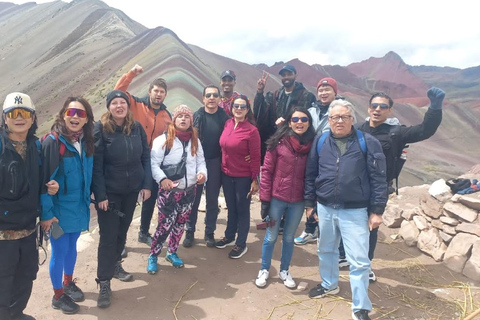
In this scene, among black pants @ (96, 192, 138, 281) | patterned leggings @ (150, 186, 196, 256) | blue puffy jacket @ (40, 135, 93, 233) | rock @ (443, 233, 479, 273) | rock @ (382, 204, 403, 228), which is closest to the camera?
blue puffy jacket @ (40, 135, 93, 233)

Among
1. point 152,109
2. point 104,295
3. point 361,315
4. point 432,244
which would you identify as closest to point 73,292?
point 104,295

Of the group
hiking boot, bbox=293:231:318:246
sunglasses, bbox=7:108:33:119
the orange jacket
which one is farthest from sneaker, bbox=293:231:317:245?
sunglasses, bbox=7:108:33:119

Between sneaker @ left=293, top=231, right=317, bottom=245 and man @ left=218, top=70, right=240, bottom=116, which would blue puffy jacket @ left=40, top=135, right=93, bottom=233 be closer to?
man @ left=218, top=70, right=240, bottom=116

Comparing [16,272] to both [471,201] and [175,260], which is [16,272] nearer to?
[175,260]

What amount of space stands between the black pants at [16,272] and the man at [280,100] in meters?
3.21

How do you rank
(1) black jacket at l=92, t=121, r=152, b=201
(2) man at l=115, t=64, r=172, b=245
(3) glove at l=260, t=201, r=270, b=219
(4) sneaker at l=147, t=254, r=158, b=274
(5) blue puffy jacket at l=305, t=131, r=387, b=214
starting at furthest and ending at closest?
1. (2) man at l=115, t=64, r=172, b=245
2. (4) sneaker at l=147, t=254, r=158, b=274
3. (3) glove at l=260, t=201, r=270, b=219
4. (1) black jacket at l=92, t=121, r=152, b=201
5. (5) blue puffy jacket at l=305, t=131, r=387, b=214

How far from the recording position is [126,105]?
11.3 ft

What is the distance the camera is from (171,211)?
398cm

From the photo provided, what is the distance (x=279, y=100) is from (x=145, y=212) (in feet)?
8.19

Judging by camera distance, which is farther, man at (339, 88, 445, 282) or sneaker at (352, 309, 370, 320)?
man at (339, 88, 445, 282)

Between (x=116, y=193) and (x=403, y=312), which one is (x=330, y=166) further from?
(x=116, y=193)

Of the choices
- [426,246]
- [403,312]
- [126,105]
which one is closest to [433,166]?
[426,246]

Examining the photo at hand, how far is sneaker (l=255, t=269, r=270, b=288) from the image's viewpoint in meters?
4.03

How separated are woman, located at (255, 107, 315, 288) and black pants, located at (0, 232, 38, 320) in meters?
2.26
